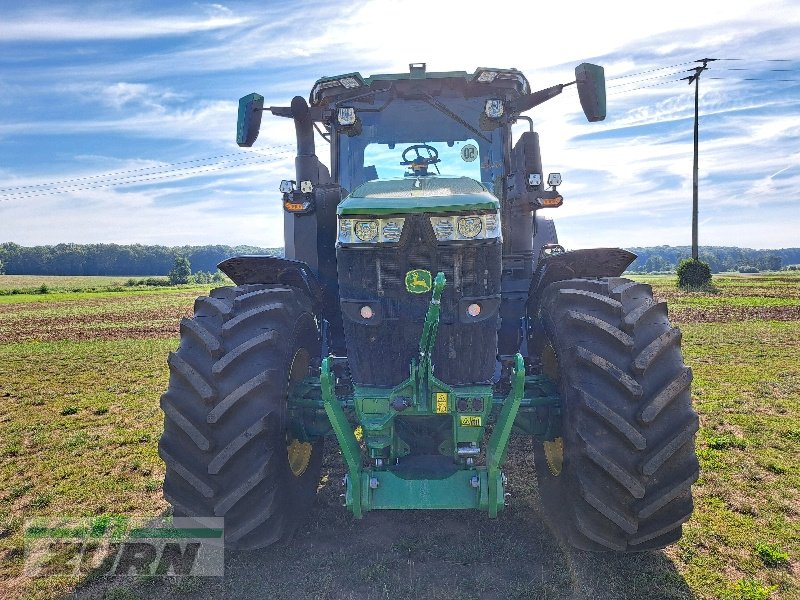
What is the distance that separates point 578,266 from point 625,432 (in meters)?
1.99

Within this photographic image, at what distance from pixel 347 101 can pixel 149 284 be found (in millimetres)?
77106

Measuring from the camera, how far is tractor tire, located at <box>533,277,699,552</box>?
3951 mm

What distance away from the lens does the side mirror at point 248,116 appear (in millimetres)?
5609

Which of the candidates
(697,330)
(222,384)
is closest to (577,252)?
(222,384)

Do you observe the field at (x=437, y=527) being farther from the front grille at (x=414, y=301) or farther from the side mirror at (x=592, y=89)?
the side mirror at (x=592, y=89)

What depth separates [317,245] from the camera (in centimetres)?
598

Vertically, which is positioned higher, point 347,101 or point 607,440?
point 347,101

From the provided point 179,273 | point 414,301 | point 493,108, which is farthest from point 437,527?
point 179,273

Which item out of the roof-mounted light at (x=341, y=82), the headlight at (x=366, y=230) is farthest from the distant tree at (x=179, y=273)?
the headlight at (x=366, y=230)

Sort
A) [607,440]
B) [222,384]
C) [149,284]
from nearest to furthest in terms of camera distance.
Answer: [607,440], [222,384], [149,284]

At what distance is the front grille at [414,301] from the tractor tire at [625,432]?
64cm

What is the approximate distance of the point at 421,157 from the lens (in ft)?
19.7

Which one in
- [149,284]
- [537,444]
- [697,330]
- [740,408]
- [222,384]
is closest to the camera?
[222,384]

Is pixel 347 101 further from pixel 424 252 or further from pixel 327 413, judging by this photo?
pixel 327 413
